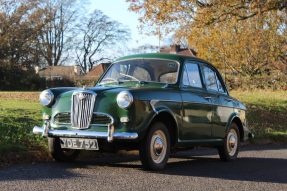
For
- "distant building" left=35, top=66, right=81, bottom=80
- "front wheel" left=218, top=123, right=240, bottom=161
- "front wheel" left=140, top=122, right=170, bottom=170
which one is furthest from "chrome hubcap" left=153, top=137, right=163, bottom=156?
"distant building" left=35, top=66, right=81, bottom=80

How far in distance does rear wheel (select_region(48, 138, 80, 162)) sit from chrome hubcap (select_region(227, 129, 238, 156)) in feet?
10.3

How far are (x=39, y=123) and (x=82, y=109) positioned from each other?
480 centimetres

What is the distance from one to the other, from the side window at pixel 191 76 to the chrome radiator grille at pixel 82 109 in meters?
2.00

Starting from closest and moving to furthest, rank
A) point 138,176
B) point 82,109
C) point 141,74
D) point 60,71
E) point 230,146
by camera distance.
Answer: point 138,176, point 82,109, point 141,74, point 230,146, point 60,71

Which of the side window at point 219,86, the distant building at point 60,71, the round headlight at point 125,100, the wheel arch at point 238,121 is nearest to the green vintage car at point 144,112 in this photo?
the round headlight at point 125,100

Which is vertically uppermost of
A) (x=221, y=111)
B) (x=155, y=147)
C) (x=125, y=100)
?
(x=125, y=100)

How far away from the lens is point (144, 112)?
791 cm

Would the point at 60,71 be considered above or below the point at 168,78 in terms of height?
above

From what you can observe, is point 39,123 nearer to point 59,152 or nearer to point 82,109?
point 59,152

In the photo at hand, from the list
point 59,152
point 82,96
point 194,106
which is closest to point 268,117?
point 194,106

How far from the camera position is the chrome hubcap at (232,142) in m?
10.6

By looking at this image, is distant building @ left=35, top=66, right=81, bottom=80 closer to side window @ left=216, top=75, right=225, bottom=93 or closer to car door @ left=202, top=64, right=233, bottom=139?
side window @ left=216, top=75, right=225, bottom=93

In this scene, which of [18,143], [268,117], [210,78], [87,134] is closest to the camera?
[87,134]

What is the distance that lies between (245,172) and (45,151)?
3543 mm
